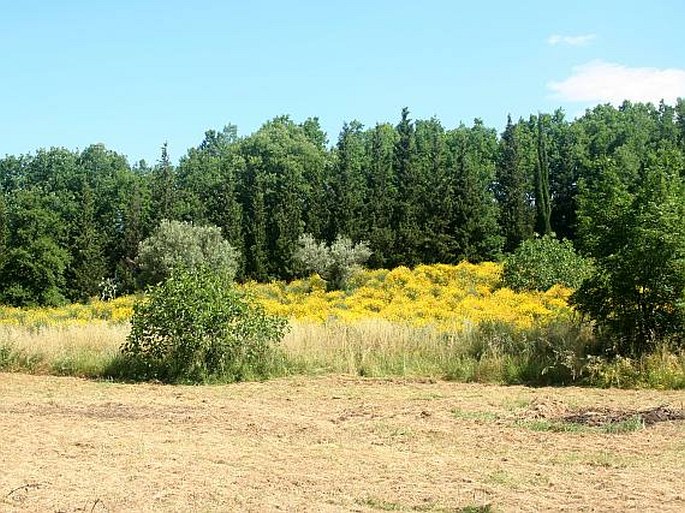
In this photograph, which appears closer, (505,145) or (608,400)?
(608,400)

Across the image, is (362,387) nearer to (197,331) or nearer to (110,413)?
(197,331)

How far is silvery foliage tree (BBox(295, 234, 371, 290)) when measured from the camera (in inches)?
1525

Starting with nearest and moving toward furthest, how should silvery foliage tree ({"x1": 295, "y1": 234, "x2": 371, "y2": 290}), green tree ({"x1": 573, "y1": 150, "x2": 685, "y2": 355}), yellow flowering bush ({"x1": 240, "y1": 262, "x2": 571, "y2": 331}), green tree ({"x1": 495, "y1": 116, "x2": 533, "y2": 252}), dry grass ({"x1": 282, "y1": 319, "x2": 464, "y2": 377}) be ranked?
green tree ({"x1": 573, "y1": 150, "x2": 685, "y2": 355}) < dry grass ({"x1": 282, "y1": 319, "x2": 464, "y2": 377}) < yellow flowering bush ({"x1": 240, "y1": 262, "x2": 571, "y2": 331}) < silvery foliage tree ({"x1": 295, "y1": 234, "x2": 371, "y2": 290}) < green tree ({"x1": 495, "y1": 116, "x2": 533, "y2": 252})

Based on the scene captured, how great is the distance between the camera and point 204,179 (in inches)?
3007

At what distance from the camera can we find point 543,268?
26.9 m

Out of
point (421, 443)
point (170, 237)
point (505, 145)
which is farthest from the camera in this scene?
point (505, 145)

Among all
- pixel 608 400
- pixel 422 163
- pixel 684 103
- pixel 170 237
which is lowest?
pixel 608 400

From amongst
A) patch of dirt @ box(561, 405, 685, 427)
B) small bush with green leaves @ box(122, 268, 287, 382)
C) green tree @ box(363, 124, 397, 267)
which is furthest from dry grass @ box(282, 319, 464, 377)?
green tree @ box(363, 124, 397, 267)

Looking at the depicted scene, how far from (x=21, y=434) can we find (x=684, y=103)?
80.5 metres

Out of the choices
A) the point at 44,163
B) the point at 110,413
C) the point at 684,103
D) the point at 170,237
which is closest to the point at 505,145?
the point at 684,103

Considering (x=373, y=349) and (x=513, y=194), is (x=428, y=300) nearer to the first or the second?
(x=373, y=349)

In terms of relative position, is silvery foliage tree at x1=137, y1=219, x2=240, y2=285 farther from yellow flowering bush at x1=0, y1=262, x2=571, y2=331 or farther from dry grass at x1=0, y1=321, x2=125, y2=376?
dry grass at x1=0, y1=321, x2=125, y2=376

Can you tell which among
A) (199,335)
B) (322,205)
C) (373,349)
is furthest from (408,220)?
(199,335)

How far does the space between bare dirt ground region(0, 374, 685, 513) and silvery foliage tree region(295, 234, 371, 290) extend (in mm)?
25251
